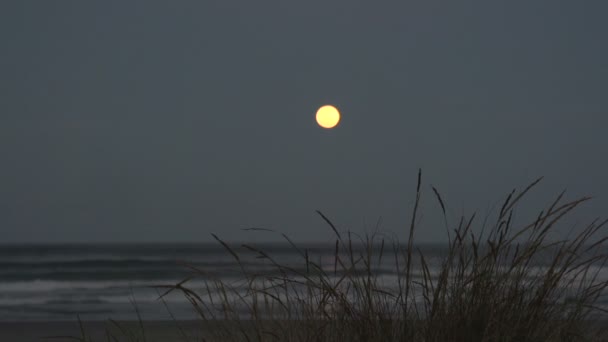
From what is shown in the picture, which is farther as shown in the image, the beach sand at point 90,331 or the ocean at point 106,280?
the ocean at point 106,280

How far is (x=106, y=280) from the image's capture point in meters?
25.8

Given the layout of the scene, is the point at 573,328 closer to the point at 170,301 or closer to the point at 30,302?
the point at 170,301

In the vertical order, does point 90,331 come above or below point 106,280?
below

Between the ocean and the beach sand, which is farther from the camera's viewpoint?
the ocean

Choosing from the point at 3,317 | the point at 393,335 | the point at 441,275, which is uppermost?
the point at 441,275

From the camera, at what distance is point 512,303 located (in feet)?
8.14

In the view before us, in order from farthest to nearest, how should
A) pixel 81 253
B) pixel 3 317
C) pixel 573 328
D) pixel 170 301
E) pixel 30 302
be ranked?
pixel 81 253 < pixel 30 302 < pixel 170 301 < pixel 3 317 < pixel 573 328

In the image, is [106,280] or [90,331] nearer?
[90,331]

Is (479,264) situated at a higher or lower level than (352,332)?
higher

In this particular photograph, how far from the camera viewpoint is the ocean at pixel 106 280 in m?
12.3

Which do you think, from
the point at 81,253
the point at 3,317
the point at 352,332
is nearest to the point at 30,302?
the point at 3,317

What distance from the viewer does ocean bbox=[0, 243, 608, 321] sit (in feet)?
40.4

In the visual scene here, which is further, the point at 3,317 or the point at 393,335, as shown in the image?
the point at 3,317

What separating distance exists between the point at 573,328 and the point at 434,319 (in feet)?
2.04
